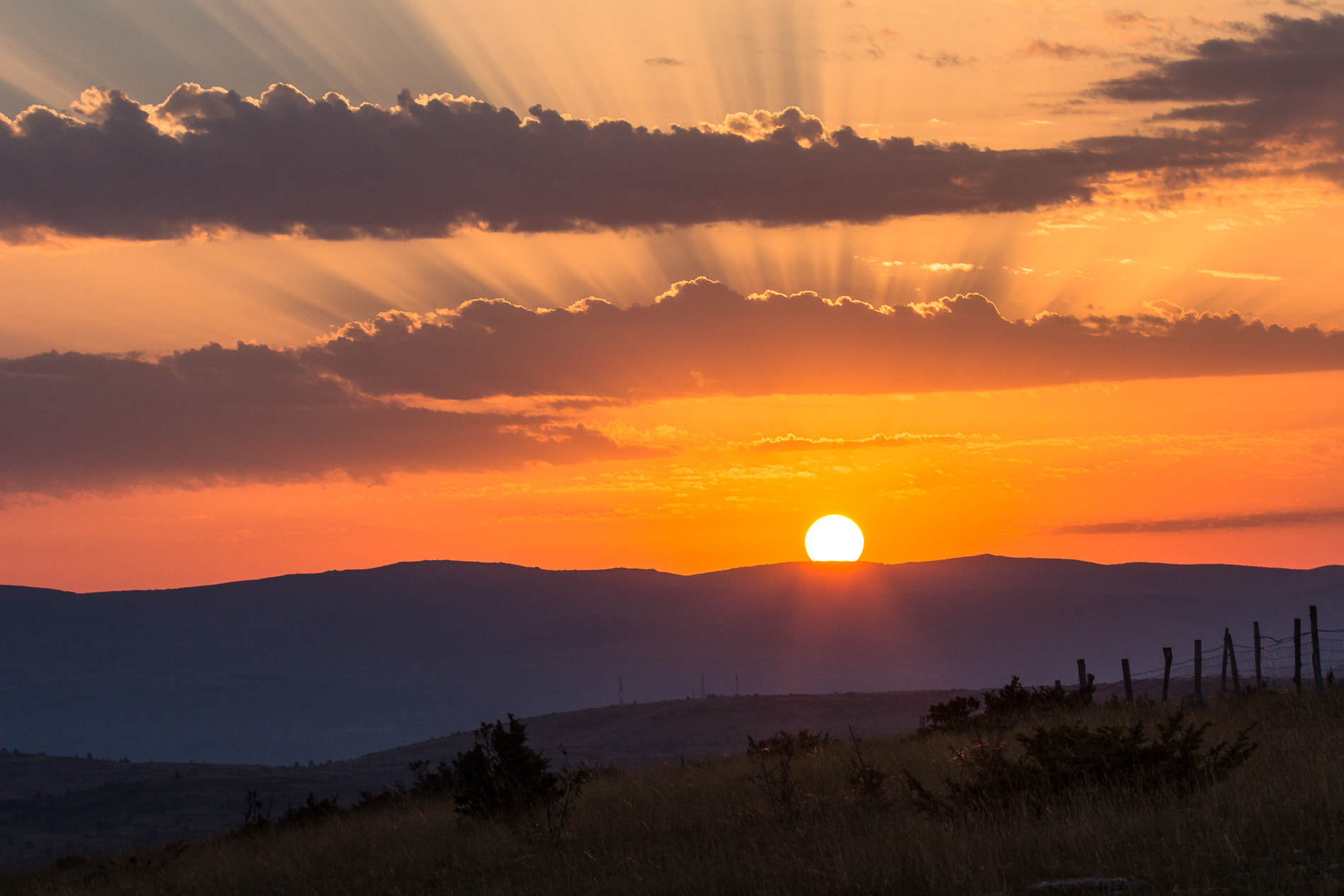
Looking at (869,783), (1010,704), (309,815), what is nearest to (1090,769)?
(869,783)

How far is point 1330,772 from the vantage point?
11.6m

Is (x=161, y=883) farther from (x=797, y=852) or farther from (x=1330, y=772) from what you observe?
(x=1330, y=772)

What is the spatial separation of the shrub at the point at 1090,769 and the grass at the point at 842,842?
0.32 metres

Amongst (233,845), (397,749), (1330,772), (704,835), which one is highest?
(1330,772)

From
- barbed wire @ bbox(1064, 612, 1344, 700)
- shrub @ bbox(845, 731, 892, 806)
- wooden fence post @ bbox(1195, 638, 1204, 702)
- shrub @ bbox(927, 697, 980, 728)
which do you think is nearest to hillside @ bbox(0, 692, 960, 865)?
barbed wire @ bbox(1064, 612, 1344, 700)

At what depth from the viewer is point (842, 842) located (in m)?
11.9

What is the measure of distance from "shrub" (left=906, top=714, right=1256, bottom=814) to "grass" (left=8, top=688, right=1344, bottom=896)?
318 millimetres

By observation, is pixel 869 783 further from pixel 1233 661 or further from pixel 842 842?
pixel 1233 661

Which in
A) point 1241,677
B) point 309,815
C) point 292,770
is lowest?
point 292,770

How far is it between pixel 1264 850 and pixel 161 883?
1578 cm

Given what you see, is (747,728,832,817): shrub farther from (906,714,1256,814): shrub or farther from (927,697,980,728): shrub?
(927,697,980,728): shrub

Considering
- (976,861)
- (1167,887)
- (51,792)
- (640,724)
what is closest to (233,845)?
A: (976,861)

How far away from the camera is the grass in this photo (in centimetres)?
944

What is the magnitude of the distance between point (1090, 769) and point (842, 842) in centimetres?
319
